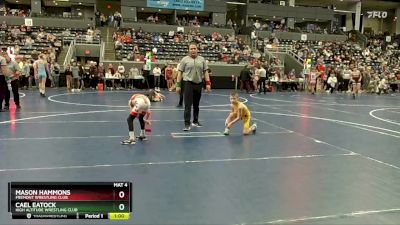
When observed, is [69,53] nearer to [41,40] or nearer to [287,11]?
[41,40]

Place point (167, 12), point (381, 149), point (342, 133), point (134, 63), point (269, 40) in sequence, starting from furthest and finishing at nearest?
point (167, 12) < point (269, 40) < point (134, 63) < point (342, 133) < point (381, 149)

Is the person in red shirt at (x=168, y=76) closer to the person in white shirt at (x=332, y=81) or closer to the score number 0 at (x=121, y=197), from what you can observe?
the person in white shirt at (x=332, y=81)

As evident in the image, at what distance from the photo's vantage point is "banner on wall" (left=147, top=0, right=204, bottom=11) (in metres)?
38.8

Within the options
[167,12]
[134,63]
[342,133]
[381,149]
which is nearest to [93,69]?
[134,63]

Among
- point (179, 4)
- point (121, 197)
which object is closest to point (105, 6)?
point (179, 4)

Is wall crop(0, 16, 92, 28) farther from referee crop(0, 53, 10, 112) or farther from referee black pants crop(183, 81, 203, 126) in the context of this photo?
referee black pants crop(183, 81, 203, 126)

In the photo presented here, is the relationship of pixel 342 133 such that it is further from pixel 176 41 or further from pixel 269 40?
pixel 269 40

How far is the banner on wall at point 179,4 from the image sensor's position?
3881 cm

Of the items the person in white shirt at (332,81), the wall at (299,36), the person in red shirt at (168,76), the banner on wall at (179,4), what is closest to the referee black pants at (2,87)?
the person in red shirt at (168,76)

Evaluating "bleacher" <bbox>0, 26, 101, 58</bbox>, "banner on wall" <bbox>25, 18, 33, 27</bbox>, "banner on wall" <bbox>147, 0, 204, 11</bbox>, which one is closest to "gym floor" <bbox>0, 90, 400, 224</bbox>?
"bleacher" <bbox>0, 26, 101, 58</bbox>

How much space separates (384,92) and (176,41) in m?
15.3

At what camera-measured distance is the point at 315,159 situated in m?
6.37
